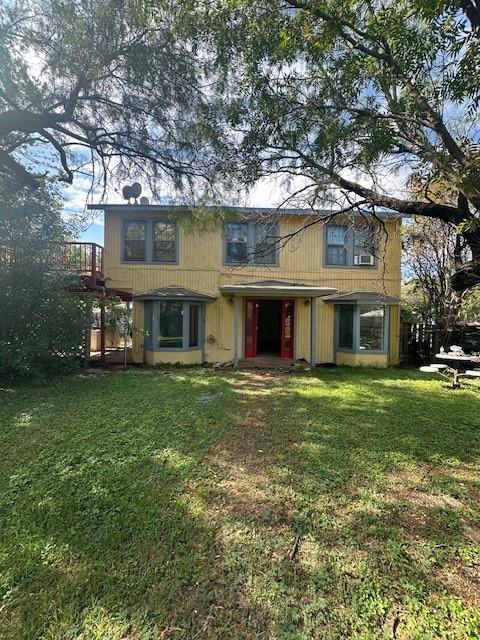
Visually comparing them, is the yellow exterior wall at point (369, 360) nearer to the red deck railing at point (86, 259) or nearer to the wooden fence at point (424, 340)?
the wooden fence at point (424, 340)

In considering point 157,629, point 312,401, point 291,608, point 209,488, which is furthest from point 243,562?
point 312,401

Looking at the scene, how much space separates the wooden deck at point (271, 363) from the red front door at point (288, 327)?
51 centimetres

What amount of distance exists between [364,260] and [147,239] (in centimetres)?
710

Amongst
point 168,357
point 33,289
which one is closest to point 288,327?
point 168,357

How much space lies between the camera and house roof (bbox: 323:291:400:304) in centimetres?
1024

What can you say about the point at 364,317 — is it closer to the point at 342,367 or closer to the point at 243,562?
the point at 342,367

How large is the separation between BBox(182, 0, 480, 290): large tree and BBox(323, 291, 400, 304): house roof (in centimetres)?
573

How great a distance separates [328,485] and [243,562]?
1280 millimetres

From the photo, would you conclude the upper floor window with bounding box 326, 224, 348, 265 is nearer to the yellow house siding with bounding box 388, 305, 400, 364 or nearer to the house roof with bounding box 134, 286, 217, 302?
the yellow house siding with bounding box 388, 305, 400, 364

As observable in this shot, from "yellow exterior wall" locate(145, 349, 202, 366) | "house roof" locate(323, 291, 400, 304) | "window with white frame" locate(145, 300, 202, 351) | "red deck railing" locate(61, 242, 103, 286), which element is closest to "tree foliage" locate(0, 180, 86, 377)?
"red deck railing" locate(61, 242, 103, 286)

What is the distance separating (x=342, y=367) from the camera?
1047 centimetres

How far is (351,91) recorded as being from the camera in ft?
12.9

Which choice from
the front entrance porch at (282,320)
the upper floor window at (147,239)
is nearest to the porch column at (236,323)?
the front entrance porch at (282,320)

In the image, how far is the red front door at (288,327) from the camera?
36.8ft
